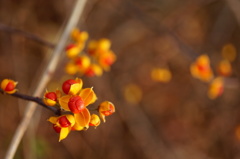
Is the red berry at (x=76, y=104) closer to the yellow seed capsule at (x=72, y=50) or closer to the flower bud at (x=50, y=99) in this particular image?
the flower bud at (x=50, y=99)

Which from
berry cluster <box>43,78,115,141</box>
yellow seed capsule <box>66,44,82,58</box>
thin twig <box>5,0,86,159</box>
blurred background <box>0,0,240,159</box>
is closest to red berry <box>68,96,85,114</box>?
berry cluster <box>43,78,115,141</box>

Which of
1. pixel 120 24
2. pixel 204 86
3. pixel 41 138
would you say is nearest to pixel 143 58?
pixel 120 24

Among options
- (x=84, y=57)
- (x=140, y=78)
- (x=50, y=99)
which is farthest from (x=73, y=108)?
(x=140, y=78)

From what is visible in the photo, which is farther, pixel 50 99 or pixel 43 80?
pixel 43 80

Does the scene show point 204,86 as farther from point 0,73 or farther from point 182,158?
point 0,73

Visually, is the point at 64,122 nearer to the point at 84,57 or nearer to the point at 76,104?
the point at 76,104

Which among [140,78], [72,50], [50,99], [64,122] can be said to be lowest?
[140,78]
